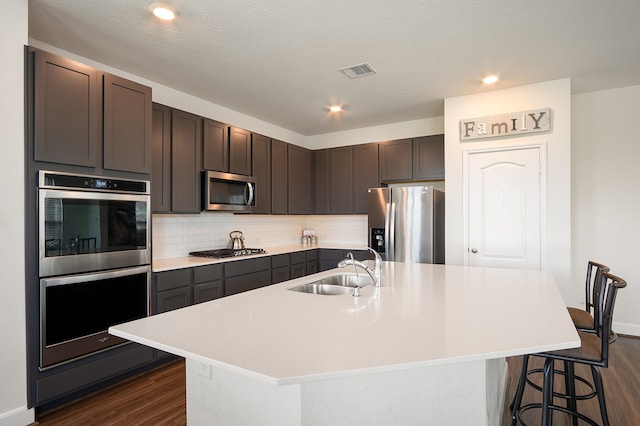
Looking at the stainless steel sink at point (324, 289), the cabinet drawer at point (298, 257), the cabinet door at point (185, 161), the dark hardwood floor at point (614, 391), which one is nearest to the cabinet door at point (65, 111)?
the cabinet door at point (185, 161)

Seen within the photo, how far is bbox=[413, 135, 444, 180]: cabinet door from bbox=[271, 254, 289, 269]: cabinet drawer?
1.99 meters

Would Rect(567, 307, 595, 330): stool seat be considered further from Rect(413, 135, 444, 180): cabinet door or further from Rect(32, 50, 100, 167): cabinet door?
Rect(32, 50, 100, 167): cabinet door

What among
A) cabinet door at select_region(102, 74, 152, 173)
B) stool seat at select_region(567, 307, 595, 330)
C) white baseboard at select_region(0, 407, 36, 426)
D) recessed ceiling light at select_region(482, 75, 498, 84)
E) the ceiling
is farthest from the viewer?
recessed ceiling light at select_region(482, 75, 498, 84)

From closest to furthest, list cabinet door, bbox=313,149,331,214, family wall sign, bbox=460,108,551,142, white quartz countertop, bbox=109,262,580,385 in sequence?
white quartz countertop, bbox=109,262,580,385 < family wall sign, bbox=460,108,551,142 < cabinet door, bbox=313,149,331,214

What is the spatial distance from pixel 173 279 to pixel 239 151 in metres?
1.71

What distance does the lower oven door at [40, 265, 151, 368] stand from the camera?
224cm

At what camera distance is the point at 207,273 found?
338cm

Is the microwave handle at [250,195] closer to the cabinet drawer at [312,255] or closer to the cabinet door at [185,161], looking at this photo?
the cabinet door at [185,161]

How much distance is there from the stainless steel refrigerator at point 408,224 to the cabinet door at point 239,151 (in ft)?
5.23

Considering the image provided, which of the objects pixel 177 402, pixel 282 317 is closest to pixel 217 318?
pixel 282 317

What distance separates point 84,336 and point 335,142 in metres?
4.23

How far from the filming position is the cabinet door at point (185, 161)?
135 inches

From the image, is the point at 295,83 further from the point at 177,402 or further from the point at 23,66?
the point at 177,402

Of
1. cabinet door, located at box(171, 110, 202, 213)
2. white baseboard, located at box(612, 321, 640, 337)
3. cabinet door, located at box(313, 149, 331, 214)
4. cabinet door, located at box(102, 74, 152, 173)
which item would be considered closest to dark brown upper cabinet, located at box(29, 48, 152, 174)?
cabinet door, located at box(102, 74, 152, 173)
